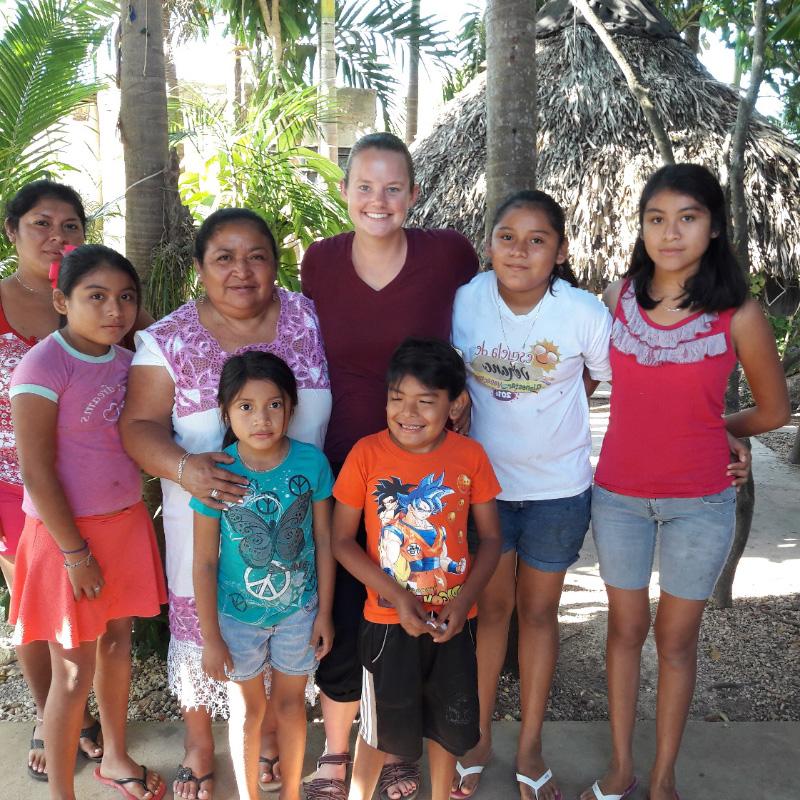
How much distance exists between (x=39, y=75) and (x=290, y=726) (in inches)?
128

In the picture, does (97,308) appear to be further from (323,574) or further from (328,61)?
(328,61)

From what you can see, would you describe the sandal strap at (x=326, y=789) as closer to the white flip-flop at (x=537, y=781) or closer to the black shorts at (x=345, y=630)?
the black shorts at (x=345, y=630)

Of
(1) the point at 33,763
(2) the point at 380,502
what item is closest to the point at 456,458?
(2) the point at 380,502

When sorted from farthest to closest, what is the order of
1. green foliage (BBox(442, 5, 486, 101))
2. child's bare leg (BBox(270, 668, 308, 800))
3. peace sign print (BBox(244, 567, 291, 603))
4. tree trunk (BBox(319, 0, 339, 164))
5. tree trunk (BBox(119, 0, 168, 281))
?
1. green foliage (BBox(442, 5, 486, 101))
2. tree trunk (BBox(319, 0, 339, 164))
3. tree trunk (BBox(119, 0, 168, 281))
4. child's bare leg (BBox(270, 668, 308, 800))
5. peace sign print (BBox(244, 567, 291, 603))

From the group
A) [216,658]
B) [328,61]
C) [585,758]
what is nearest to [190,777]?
[216,658]

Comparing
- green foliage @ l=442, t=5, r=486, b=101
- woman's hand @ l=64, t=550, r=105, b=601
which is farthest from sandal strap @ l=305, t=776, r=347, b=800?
green foliage @ l=442, t=5, r=486, b=101

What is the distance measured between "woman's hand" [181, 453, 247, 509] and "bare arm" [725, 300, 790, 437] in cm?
146

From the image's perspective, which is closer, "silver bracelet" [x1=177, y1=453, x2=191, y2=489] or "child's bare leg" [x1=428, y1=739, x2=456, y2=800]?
"silver bracelet" [x1=177, y1=453, x2=191, y2=489]

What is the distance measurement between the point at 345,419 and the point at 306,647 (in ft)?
2.24

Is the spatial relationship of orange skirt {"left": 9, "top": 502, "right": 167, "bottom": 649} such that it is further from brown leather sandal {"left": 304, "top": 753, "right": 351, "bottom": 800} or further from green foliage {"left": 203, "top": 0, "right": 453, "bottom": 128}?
green foliage {"left": 203, "top": 0, "right": 453, "bottom": 128}

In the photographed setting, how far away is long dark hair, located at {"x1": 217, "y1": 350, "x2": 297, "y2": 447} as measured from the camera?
6.72ft

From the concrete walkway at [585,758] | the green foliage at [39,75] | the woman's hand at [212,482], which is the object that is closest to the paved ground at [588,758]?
the concrete walkway at [585,758]

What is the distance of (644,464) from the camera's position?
88.0 inches

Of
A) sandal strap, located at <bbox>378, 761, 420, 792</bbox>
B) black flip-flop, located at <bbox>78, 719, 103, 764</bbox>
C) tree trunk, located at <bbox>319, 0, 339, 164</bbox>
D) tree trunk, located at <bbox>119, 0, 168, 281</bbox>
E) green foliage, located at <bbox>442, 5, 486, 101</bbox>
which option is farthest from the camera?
green foliage, located at <bbox>442, 5, 486, 101</bbox>
